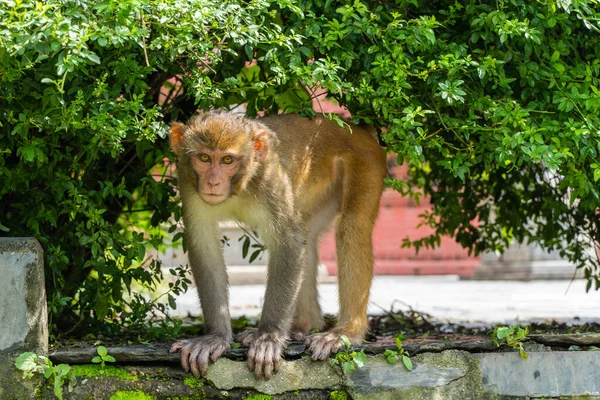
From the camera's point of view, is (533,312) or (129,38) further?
(533,312)

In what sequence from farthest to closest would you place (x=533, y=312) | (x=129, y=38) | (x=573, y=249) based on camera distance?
(x=533, y=312)
(x=573, y=249)
(x=129, y=38)

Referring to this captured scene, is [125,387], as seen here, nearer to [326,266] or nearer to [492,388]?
[492,388]

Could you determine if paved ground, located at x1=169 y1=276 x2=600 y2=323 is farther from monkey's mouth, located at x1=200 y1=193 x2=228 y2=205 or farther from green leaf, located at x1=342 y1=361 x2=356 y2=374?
monkey's mouth, located at x1=200 y1=193 x2=228 y2=205

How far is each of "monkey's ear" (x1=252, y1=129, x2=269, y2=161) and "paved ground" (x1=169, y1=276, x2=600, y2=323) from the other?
306cm

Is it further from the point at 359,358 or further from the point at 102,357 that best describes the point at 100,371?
the point at 359,358

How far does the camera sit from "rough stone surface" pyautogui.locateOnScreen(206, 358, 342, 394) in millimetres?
6277

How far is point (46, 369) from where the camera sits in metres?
6.04

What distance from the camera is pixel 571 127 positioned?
Result: 6.49m

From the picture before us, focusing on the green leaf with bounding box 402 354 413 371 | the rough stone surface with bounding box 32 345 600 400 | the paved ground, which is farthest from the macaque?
the paved ground

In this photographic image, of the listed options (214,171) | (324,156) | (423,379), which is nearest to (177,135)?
(214,171)

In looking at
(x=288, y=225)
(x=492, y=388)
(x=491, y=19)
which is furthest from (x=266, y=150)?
(x=492, y=388)

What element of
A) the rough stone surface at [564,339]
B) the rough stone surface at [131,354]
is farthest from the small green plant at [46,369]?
the rough stone surface at [564,339]

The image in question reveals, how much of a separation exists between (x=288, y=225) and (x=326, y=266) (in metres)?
13.3

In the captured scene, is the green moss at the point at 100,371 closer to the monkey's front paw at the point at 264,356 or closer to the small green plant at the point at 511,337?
the monkey's front paw at the point at 264,356
